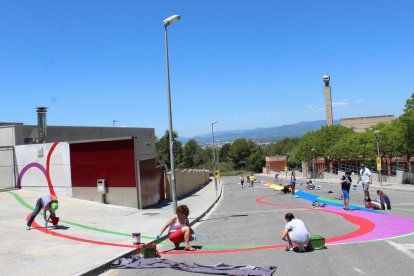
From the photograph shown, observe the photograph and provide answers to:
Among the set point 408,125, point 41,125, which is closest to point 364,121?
point 408,125

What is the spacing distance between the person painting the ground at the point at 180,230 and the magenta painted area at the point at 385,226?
4115mm

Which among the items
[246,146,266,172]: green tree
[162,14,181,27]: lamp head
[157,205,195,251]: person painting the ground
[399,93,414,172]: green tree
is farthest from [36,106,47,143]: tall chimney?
[246,146,266,172]: green tree

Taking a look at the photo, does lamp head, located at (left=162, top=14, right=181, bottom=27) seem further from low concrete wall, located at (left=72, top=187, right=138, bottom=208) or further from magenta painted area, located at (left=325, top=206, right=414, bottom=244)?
magenta painted area, located at (left=325, top=206, right=414, bottom=244)

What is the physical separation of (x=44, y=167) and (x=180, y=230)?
15.5 metres

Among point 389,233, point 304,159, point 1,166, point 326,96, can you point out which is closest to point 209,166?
point 326,96

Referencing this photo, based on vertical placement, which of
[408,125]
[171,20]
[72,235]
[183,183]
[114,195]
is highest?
[171,20]

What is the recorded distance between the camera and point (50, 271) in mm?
9305

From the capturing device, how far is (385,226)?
15.0 m

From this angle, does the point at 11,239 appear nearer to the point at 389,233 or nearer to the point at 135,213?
the point at 135,213

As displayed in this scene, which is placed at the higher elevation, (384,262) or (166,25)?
(166,25)

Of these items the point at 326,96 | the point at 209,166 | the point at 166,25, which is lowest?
the point at 209,166

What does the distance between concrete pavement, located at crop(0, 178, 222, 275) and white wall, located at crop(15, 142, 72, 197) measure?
1380mm

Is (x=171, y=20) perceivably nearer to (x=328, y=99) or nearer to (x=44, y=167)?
(x=44, y=167)

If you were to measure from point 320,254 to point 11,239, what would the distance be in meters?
8.44
